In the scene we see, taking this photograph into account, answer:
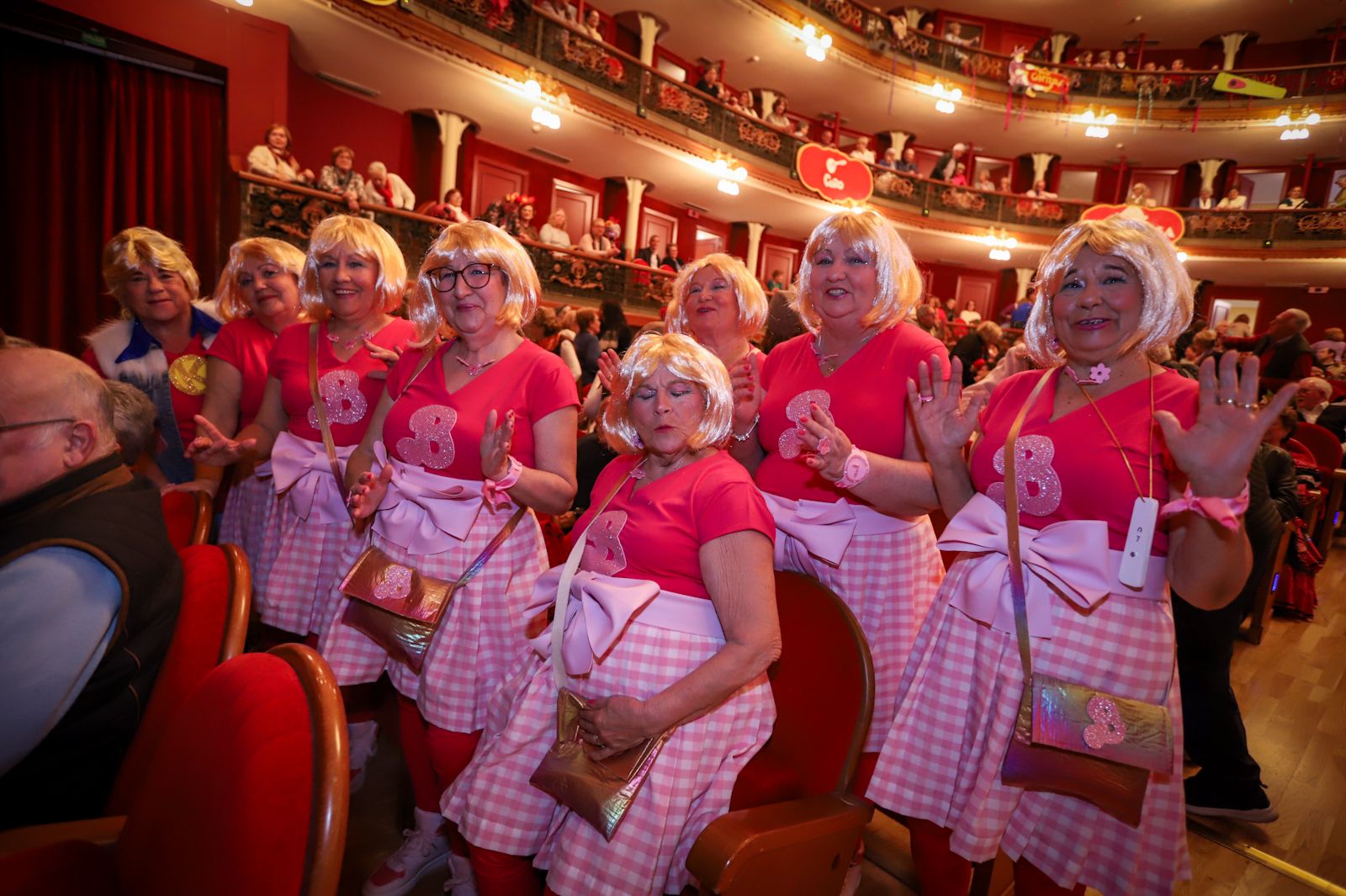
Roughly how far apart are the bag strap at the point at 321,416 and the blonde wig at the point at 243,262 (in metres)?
0.44

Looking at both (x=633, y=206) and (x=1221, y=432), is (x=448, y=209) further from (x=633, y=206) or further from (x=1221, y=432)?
(x=1221, y=432)

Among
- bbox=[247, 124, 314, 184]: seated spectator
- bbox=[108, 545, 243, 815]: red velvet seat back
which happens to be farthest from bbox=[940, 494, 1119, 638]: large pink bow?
bbox=[247, 124, 314, 184]: seated spectator

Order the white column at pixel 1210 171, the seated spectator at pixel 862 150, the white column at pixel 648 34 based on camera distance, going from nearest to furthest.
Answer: the white column at pixel 648 34, the seated spectator at pixel 862 150, the white column at pixel 1210 171

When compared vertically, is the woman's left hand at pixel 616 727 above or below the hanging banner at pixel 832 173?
below

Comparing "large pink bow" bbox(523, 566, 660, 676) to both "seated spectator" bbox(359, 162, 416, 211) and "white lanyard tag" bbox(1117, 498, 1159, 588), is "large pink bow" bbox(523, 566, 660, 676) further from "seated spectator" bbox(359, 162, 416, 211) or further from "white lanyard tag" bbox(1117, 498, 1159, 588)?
"seated spectator" bbox(359, 162, 416, 211)

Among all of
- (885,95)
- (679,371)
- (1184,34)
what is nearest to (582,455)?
(679,371)

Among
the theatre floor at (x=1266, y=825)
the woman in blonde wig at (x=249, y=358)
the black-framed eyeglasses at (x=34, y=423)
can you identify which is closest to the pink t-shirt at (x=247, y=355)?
the woman in blonde wig at (x=249, y=358)

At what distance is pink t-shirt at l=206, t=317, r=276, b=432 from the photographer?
220 cm

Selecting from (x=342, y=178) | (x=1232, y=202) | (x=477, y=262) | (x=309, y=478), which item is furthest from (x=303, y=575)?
(x=1232, y=202)

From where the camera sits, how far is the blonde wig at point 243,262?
A: 7.39ft

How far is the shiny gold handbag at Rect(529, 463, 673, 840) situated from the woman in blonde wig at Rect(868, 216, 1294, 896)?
1.74ft

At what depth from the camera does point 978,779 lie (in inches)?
47.6

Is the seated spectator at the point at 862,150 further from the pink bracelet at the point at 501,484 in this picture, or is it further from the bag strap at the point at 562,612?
the bag strap at the point at 562,612

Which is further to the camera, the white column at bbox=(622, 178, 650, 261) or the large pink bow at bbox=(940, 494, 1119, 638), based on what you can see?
the white column at bbox=(622, 178, 650, 261)
